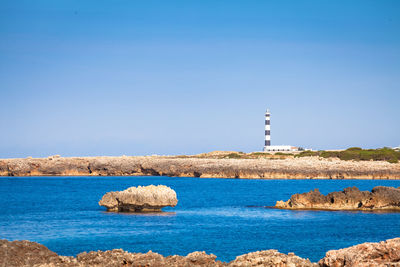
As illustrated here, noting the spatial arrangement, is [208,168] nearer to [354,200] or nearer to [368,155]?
[368,155]

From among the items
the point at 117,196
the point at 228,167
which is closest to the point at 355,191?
the point at 117,196

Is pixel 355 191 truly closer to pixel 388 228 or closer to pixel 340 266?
pixel 388 228

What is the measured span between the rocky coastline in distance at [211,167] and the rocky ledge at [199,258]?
2533 inches

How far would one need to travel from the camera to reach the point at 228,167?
82375 mm

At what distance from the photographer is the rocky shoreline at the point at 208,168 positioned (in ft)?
242

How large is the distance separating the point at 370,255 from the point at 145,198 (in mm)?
21886

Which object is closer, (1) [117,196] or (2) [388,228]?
(2) [388,228]

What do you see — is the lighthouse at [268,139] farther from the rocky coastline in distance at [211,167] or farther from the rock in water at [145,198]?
the rock in water at [145,198]

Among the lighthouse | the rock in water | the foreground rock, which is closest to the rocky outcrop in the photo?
the rock in water

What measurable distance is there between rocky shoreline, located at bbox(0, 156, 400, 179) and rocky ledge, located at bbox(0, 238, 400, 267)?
64141mm

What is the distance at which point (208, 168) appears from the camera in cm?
8412

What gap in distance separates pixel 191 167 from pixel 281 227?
60099 mm

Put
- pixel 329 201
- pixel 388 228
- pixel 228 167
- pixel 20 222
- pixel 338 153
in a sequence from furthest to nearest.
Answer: pixel 338 153, pixel 228 167, pixel 329 201, pixel 20 222, pixel 388 228

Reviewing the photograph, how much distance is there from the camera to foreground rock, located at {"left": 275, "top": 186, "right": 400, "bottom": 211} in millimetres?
32062
